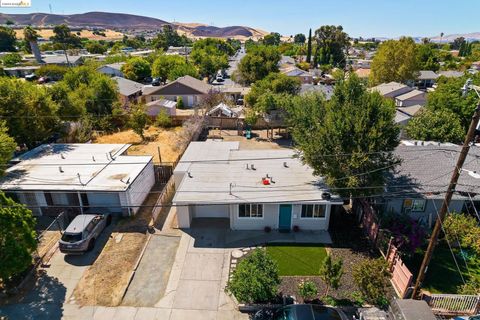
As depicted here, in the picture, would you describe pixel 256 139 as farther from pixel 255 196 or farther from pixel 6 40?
pixel 6 40

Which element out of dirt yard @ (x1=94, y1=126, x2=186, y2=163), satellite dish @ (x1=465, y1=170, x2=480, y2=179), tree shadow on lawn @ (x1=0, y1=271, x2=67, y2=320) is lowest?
tree shadow on lawn @ (x1=0, y1=271, x2=67, y2=320)

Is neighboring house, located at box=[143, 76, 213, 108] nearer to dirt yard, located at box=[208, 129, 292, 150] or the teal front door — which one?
dirt yard, located at box=[208, 129, 292, 150]

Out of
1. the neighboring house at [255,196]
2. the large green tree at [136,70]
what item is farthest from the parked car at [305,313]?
the large green tree at [136,70]

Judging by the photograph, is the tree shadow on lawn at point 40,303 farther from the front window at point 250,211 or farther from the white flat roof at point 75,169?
the front window at point 250,211

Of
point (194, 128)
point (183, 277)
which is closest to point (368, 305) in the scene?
point (183, 277)

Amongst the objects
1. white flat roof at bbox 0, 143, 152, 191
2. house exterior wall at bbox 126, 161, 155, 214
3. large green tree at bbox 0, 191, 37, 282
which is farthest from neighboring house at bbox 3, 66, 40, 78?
large green tree at bbox 0, 191, 37, 282

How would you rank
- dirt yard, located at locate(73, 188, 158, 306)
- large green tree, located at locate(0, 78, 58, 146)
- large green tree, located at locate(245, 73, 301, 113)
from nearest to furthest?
dirt yard, located at locate(73, 188, 158, 306)
large green tree, located at locate(0, 78, 58, 146)
large green tree, located at locate(245, 73, 301, 113)

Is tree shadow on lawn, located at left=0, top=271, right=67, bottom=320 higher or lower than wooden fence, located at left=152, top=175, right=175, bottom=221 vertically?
lower
